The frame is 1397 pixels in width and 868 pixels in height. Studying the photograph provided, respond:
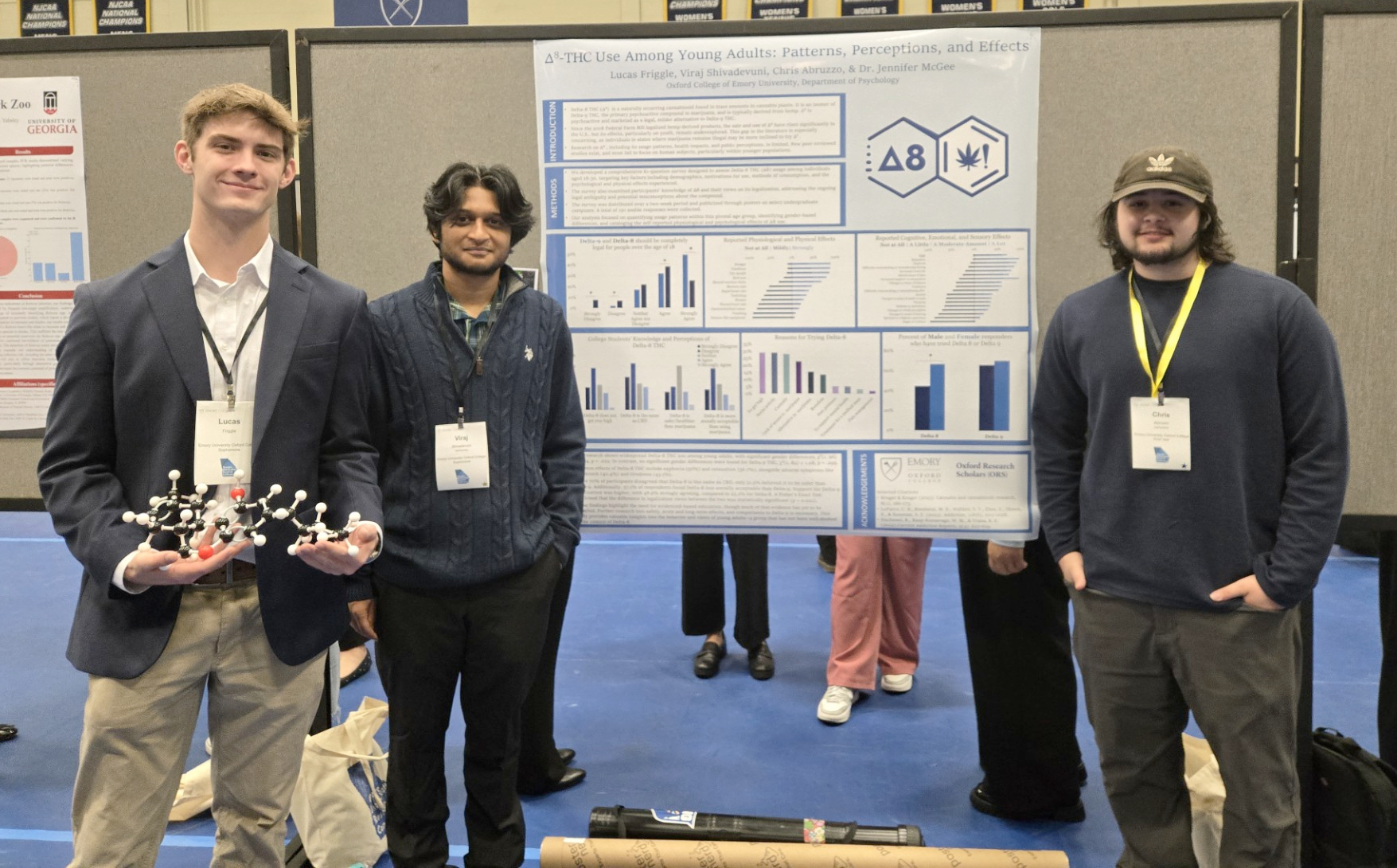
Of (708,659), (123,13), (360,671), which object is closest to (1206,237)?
(708,659)

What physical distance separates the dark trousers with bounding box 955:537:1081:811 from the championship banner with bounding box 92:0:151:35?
27.6 ft

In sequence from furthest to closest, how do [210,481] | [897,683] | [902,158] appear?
[897,683] < [902,158] < [210,481]

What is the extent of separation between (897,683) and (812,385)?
1721mm

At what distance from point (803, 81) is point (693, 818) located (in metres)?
1.92

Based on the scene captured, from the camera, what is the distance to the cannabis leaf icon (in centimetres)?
237

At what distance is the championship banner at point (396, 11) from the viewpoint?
7.63 meters

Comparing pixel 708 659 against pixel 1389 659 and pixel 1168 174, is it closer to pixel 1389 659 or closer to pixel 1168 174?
pixel 1389 659

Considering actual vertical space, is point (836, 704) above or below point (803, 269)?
below

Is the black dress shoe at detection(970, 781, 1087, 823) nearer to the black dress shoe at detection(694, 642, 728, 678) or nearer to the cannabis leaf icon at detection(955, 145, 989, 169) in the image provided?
the black dress shoe at detection(694, 642, 728, 678)

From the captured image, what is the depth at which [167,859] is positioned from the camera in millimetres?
2525

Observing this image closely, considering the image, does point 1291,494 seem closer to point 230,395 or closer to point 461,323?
point 461,323

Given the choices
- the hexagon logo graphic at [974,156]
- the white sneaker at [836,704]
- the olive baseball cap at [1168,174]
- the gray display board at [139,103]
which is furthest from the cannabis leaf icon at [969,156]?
the white sneaker at [836,704]

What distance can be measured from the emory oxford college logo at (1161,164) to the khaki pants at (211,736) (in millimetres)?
1915

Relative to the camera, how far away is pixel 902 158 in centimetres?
238
